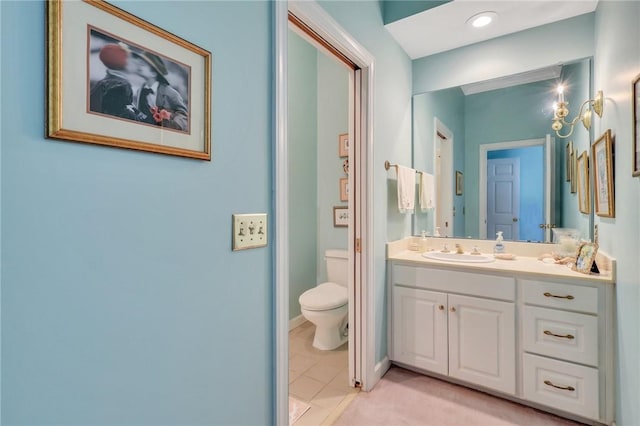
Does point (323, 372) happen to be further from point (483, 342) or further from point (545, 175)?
point (545, 175)

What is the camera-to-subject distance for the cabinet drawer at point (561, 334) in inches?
62.6

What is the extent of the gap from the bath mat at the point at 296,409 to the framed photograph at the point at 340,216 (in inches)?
62.7

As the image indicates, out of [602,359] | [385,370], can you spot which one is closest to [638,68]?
[602,359]

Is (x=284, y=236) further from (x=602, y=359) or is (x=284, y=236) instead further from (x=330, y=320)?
(x=602, y=359)

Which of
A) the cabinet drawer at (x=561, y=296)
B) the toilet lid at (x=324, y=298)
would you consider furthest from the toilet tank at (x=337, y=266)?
the cabinet drawer at (x=561, y=296)

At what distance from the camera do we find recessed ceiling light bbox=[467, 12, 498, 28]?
6.49 ft

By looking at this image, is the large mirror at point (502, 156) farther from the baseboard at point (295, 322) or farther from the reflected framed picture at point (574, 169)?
the baseboard at point (295, 322)

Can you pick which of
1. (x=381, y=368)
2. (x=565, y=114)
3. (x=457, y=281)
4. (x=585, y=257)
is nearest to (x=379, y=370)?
(x=381, y=368)

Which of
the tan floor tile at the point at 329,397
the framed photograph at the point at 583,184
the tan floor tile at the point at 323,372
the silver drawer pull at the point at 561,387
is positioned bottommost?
the tan floor tile at the point at 329,397

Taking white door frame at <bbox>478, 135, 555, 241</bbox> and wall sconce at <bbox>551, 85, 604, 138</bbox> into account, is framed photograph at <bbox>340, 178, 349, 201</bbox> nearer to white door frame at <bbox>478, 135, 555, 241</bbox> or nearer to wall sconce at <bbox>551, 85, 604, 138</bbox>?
white door frame at <bbox>478, 135, 555, 241</bbox>

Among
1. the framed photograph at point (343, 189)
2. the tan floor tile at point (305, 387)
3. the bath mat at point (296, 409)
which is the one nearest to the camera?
the bath mat at point (296, 409)

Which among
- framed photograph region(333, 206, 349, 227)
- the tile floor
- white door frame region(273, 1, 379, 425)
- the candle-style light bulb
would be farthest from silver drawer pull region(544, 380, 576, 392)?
framed photograph region(333, 206, 349, 227)

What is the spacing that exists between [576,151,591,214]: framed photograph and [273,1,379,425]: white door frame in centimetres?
124

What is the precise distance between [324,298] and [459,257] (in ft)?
3.37
